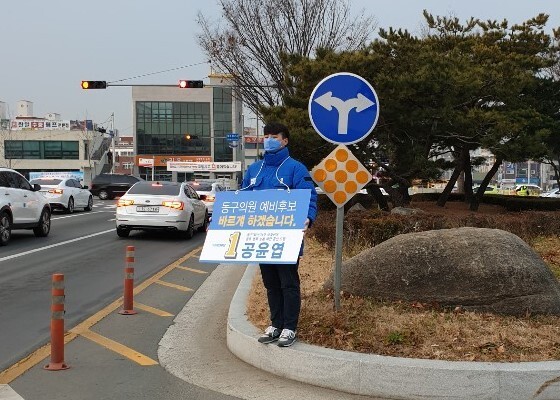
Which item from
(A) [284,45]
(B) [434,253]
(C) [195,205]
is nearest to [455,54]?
(A) [284,45]

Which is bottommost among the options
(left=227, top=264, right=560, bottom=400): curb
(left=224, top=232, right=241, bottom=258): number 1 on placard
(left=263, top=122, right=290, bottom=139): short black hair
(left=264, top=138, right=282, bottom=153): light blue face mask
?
(left=227, top=264, right=560, bottom=400): curb

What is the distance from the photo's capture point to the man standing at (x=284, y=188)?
17.1 feet

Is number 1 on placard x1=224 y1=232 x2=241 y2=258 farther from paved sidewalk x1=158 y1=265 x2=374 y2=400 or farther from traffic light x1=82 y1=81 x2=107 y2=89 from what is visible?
traffic light x1=82 y1=81 x2=107 y2=89

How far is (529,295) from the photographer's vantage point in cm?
590

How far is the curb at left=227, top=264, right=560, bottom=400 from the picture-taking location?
4430 mm

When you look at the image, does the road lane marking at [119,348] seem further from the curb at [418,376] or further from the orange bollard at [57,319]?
the curb at [418,376]

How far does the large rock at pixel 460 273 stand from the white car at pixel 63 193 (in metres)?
20.2

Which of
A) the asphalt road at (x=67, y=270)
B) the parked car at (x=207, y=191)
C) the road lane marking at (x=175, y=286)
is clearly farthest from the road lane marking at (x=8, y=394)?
the parked car at (x=207, y=191)

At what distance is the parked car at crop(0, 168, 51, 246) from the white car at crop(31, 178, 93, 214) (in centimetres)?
871

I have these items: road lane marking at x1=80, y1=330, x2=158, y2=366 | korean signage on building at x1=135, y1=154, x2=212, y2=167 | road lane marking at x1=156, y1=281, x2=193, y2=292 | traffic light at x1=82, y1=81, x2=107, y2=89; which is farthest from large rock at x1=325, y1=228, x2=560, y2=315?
korean signage on building at x1=135, y1=154, x2=212, y2=167

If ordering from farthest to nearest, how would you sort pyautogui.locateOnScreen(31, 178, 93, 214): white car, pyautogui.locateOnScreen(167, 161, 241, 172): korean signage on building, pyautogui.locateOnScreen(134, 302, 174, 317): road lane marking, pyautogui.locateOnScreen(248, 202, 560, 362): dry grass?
pyautogui.locateOnScreen(167, 161, 241, 172): korean signage on building → pyautogui.locateOnScreen(31, 178, 93, 214): white car → pyautogui.locateOnScreen(134, 302, 174, 317): road lane marking → pyautogui.locateOnScreen(248, 202, 560, 362): dry grass

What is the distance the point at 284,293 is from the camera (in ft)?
17.2

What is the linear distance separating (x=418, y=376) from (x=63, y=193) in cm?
2254

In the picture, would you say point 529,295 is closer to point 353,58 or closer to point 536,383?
point 536,383
